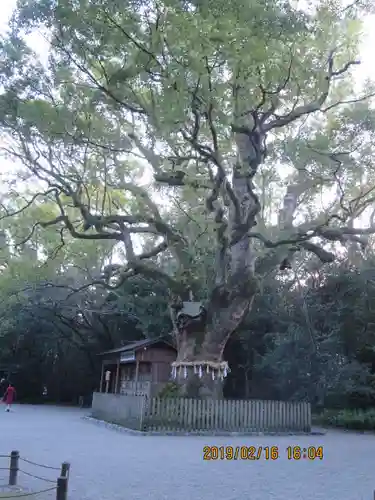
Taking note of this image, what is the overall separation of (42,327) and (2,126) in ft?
61.2

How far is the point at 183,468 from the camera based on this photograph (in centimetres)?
972

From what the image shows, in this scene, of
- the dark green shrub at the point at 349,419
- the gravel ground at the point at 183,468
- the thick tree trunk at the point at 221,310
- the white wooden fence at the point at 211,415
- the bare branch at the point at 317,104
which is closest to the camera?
the gravel ground at the point at 183,468

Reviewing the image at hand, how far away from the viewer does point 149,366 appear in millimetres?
23750

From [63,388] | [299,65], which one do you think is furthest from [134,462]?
[63,388]

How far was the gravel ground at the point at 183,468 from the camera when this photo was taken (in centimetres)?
772

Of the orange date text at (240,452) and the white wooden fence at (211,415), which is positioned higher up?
the white wooden fence at (211,415)

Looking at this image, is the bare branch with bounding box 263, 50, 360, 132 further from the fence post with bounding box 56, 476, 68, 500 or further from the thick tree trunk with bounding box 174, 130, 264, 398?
the fence post with bounding box 56, 476, 68, 500

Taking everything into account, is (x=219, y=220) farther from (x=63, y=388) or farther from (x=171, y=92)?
(x=63, y=388)

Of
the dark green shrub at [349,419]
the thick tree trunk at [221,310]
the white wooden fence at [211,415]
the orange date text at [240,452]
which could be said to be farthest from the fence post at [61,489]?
the dark green shrub at [349,419]

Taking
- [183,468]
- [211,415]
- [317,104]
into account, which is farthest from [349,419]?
[183,468]
